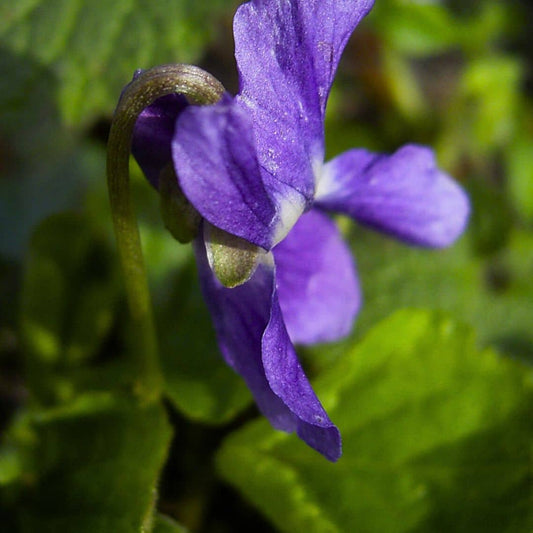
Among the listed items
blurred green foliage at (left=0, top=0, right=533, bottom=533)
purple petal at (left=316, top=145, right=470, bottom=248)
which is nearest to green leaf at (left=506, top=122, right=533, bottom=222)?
blurred green foliage at (left=0, top=0, right=533, bottom=533)

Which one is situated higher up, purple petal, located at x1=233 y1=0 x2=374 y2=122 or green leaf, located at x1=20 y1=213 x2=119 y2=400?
purple petal, located at x1=233 y1=0 x2=374 y2=122

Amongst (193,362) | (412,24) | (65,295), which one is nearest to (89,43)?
(65,295)

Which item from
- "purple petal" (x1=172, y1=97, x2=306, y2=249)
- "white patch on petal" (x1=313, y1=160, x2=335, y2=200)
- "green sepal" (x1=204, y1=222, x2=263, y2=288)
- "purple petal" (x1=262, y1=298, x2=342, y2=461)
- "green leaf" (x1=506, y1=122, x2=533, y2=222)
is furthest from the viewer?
"green leaf" (x1=506, y1=122, x2=533, y2=222)

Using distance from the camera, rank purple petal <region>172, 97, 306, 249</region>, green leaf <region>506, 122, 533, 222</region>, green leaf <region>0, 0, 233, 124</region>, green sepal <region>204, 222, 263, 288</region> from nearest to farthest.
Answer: purple petal <region>172, 97, 306, 249</region>, green sepal <region>204, 222, 263, 288</region>, green leaf <region>0, 0, 233, 124</region>, green leaf <region>506, 122, 533, 222</region>

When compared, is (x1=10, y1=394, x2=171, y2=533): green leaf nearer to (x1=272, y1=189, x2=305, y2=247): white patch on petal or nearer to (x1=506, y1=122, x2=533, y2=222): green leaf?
(x1=272, y1=189, x2=305, y2=247): white patch on petal

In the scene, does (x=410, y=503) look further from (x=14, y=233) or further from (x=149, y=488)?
(x=14, y=233)

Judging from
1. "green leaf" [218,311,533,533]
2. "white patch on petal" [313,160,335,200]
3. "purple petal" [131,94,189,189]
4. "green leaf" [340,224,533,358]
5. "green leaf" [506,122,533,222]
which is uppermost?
"purple petal" [131,94,189,189]

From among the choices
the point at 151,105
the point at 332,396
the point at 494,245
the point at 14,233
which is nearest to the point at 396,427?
the point at 332,396
